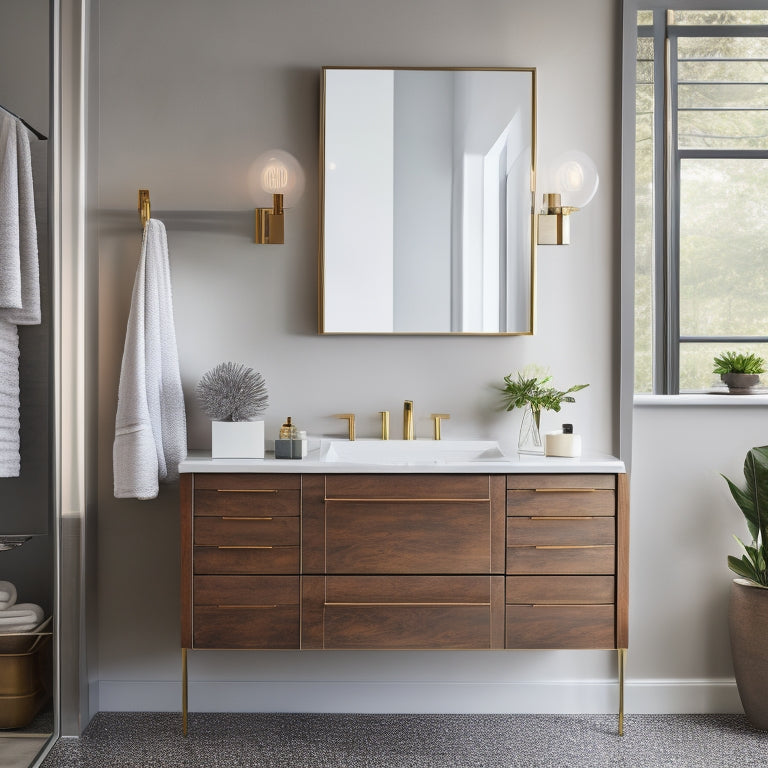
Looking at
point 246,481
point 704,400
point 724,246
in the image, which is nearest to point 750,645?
point 704,400

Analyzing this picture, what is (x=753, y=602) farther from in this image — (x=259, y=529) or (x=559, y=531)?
(x=259, y=529)

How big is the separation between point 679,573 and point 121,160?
94.4 inches

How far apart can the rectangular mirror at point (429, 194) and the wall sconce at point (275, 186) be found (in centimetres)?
12

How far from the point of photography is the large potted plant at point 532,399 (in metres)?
2.49

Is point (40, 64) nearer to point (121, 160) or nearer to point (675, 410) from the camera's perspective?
point (121, 160)

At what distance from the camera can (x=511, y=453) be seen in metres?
2.53

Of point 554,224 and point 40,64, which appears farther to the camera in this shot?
point 554,224

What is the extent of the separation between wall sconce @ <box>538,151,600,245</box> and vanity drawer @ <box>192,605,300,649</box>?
145cm

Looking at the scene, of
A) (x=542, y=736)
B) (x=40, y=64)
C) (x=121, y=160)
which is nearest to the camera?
(x=40, y=64)

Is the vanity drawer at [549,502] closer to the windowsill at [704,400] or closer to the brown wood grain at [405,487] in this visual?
the brown wood grain at [405,487]

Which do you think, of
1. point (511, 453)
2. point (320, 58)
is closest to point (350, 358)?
point (511, 453)

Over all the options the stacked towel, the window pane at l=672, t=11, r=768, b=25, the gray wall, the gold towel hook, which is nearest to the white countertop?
Result: the gray wall

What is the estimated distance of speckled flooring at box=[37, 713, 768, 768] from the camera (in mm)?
2225

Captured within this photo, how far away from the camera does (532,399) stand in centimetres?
250
